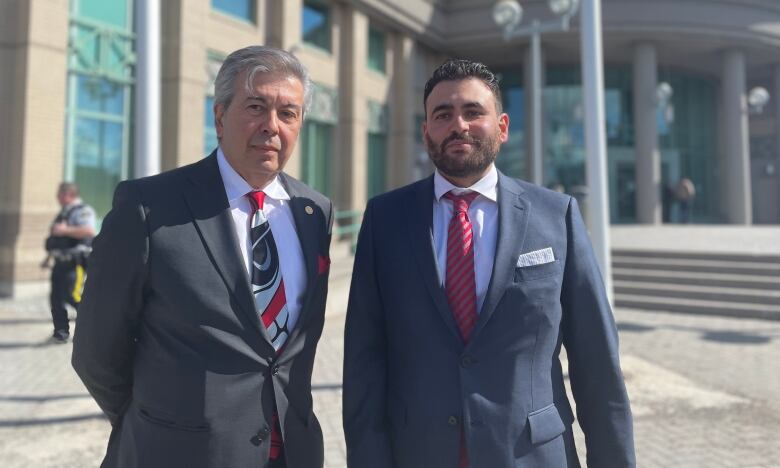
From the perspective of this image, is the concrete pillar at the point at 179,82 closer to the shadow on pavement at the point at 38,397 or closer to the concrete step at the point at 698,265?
the shadow on pavement at the point at 38,397

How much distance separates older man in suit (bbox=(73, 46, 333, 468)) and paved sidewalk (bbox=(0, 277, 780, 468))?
7.98 feet

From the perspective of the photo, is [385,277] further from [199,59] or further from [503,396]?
[199,59]

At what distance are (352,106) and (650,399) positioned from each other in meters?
16.0

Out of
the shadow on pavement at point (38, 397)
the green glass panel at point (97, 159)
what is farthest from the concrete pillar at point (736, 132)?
the shadow on pavement at point (38, 397)

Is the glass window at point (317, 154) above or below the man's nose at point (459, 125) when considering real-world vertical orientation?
above

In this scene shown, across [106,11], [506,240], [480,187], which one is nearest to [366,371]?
[506,240]

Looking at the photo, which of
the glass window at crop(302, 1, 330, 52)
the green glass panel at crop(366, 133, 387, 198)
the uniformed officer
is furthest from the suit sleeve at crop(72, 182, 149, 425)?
the green glass panel at crop(366, 133, 387, 198)

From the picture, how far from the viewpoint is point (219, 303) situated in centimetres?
179

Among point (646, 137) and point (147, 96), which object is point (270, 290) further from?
point (646, 137)

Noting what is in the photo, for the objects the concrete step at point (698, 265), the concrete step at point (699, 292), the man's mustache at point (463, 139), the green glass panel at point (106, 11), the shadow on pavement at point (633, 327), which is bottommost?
the shadow on pavement at point (633, 327)

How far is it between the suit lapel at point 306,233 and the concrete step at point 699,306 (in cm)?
1034

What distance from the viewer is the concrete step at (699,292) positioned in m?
10.3

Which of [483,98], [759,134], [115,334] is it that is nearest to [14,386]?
[115,334]

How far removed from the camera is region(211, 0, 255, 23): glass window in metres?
15.4
